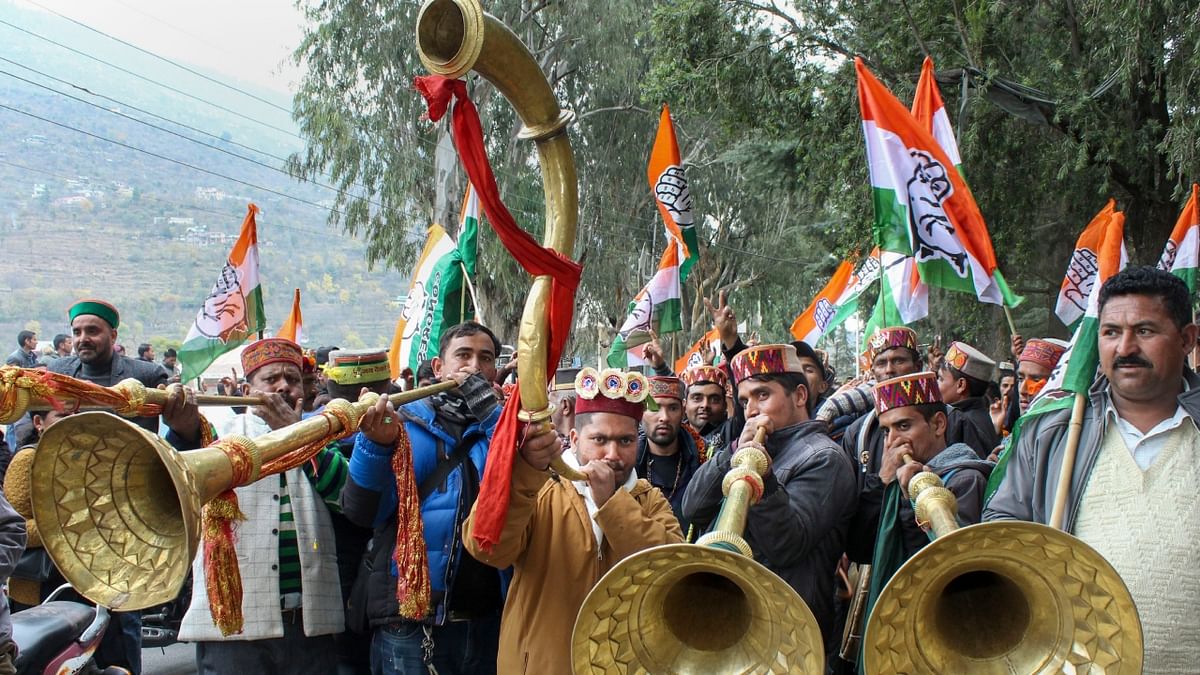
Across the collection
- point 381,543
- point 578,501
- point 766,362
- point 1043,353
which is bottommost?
point 381,543

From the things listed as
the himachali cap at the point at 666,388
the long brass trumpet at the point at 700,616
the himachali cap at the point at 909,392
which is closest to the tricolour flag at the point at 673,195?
the himachali cap at the point at 666,388

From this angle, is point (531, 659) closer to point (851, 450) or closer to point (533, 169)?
point (851, 450)

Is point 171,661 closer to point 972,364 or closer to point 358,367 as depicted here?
point 358,367

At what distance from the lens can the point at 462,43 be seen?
2.26 meters

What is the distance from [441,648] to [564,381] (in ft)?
6.47

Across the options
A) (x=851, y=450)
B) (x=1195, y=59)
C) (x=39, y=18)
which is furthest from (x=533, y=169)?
(x=39, y=18)

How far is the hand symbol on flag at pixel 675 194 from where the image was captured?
7906 mm

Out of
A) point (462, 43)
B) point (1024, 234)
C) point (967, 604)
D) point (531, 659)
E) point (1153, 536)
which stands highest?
point (1024, 234)

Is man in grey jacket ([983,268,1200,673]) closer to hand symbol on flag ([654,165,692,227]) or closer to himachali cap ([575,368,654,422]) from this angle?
himachali cap ([575,368,654,422])

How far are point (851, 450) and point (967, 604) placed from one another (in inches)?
101

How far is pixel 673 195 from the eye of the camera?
8.02m

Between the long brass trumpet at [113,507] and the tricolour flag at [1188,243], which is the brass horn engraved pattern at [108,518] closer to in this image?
the long brass trumpet at [113,507]

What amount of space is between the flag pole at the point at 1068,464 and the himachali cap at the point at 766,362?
1.13 m

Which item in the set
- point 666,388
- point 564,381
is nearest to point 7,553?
point 564,381
